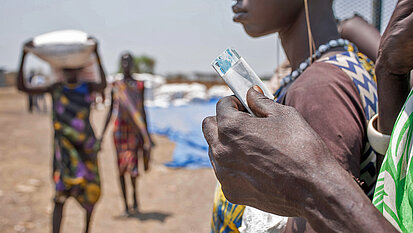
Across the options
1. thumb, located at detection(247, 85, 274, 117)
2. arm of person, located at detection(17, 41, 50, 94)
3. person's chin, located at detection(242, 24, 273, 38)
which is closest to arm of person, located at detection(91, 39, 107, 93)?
arm of person, located at detection(17, 41, 50, 94)

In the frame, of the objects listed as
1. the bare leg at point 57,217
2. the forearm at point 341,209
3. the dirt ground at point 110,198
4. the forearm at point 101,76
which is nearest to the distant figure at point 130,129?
the dirt ground at point 110,198

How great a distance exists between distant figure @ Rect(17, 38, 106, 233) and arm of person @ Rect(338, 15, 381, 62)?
260cm

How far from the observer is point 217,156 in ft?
2.16

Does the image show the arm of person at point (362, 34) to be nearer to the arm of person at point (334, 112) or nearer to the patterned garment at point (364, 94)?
Answer: the patterned garment at point (364, 94)

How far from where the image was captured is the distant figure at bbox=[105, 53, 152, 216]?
15.9 ft

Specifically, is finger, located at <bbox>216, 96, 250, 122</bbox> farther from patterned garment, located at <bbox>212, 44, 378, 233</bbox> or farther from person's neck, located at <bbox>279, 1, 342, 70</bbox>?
person's neck, located at <bbox>279, 1, 342, 70</bbox>

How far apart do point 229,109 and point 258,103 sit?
5cm

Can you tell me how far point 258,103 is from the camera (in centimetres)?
65

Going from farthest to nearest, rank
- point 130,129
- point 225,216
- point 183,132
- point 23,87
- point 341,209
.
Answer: point 183,132 → point 130,129 → point 23,87 → point 225,216 → point 341,209

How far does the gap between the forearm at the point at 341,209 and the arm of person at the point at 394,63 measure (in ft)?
0.92

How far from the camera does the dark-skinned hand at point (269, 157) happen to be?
0.58 metres

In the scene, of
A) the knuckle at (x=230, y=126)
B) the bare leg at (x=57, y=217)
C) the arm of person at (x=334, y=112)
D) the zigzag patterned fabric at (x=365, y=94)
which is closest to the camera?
the knuckle at (x=230, y=126)

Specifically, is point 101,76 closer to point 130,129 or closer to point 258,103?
point 130,129

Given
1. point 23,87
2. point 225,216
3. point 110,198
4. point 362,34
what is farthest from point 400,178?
point 110,198
